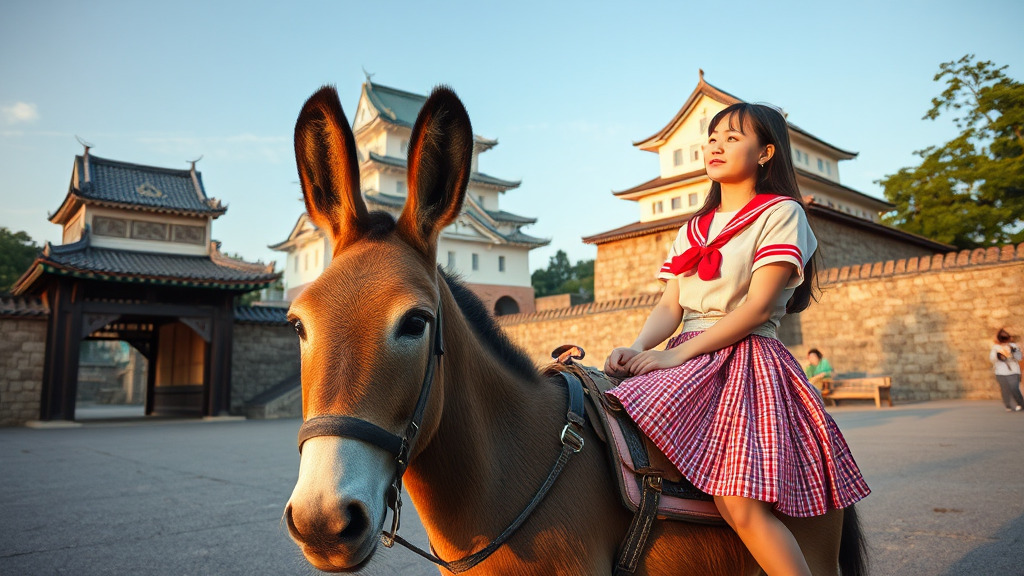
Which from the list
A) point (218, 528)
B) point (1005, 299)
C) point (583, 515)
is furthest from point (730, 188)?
point (1005, 299)

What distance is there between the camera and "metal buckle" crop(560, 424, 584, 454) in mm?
1329

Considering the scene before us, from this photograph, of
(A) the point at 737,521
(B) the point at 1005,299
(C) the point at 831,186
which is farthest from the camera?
(C) the point at 831,186

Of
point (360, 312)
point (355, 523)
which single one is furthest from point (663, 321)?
point (355, 523)

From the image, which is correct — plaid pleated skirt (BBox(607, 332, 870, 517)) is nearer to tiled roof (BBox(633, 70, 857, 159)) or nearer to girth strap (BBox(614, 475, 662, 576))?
girth strap (BBox(614, 475, 662, 576))

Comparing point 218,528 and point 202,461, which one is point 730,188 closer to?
point 218,528

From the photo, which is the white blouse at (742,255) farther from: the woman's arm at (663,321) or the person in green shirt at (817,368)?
the person in green shirt at (817,368)

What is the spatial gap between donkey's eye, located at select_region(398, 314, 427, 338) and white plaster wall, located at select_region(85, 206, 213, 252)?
18645 mm

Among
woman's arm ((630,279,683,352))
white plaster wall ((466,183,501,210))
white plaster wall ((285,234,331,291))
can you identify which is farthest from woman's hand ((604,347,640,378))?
white plaster wall ((466,183,501,210))

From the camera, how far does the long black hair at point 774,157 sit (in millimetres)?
1703

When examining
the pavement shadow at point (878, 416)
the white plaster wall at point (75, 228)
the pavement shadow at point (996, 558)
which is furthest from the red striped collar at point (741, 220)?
the white plaster wall at point (75, 228)

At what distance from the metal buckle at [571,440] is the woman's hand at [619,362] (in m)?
0.35

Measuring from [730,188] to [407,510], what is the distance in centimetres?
361

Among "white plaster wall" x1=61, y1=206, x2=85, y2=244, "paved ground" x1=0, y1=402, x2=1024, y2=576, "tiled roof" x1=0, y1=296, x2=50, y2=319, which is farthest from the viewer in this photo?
"white plaster wall" x1=61, y1=206, x2=85, y2=244

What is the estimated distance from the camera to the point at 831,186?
24797 mm
